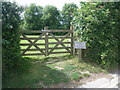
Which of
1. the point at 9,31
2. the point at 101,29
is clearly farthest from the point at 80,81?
the point at 9,31

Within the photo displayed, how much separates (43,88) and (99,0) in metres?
4.14

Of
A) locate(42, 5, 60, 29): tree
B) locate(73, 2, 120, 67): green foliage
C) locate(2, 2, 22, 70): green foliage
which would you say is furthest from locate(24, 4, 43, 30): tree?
locate(2, 2, 22, 70): green foliage

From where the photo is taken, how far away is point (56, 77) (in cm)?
375

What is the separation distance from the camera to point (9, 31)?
3559 millimetres

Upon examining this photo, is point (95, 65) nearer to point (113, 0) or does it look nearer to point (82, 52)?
point (82, 52)

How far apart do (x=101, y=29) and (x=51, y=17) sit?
90.9ft

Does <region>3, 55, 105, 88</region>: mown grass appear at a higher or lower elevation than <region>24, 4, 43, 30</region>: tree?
lower

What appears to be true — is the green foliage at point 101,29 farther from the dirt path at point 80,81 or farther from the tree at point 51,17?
the tree at point 51,17

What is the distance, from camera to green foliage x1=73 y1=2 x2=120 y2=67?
4668 millimetres

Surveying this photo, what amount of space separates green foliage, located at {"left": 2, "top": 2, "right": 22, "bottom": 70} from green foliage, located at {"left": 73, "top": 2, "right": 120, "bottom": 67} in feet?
9.04

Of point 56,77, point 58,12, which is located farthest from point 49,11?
point 56,77

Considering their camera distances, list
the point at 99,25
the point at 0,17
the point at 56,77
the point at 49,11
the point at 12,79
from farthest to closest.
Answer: the point at 49,11
the point at 99,25
the point at 56,77
the point at 12,79
the point at 0,17

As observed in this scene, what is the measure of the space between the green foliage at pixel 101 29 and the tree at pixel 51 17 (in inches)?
996

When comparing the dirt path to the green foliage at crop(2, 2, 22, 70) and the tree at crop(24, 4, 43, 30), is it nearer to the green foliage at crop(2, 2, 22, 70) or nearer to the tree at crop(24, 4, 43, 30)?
the green foliage at crop(2, 2, 22, 70)
